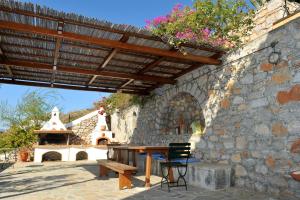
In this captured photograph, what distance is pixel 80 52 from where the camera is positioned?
20.4ft

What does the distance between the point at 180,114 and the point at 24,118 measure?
1119 centimetres

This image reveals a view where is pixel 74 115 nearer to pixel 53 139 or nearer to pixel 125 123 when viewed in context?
pixel 53 139

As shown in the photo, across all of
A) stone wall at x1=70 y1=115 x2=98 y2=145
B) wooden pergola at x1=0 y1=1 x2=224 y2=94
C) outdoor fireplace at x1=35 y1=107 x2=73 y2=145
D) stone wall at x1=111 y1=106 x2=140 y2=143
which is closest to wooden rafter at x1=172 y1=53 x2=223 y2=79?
wooden pergola at x1=0 y1=1 x2=224 y2=94

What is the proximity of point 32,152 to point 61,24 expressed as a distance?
11636 mm

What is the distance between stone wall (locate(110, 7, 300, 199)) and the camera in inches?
177

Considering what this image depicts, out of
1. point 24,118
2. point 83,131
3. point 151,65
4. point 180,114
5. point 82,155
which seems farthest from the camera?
point 83,131

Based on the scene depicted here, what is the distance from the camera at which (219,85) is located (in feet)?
20.7

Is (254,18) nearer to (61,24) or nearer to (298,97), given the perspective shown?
(298,97)

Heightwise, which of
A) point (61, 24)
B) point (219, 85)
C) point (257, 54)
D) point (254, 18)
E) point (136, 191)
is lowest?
point (136, 191)


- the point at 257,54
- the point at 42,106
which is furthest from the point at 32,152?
the point at 257,54

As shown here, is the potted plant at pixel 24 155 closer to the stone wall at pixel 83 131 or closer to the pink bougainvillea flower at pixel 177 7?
the stone wall at pixel 83 131

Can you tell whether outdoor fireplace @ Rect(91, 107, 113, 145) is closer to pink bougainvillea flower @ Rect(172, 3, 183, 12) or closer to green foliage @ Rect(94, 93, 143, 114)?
green foliage @ Rect(94, 93, 143, 114)

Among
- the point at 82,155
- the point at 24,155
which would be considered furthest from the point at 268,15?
the point at 82,155

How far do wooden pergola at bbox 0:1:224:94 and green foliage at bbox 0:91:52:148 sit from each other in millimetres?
7812
